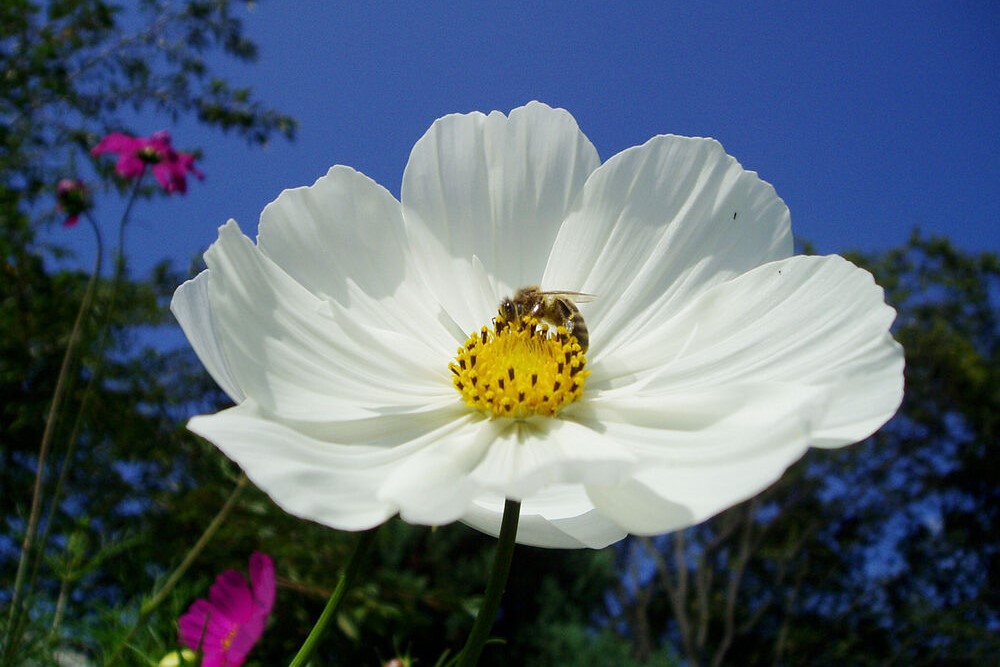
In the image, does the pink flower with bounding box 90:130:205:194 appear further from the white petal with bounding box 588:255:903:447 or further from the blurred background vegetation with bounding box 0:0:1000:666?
the white petal with bounding box 588:255:903:447

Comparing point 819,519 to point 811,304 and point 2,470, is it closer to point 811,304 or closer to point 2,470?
point 2,470

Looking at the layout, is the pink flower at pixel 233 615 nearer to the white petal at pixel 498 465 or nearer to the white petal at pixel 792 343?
the white petal at pixel 498 465

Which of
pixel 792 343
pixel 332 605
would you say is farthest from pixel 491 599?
pixel 792 343

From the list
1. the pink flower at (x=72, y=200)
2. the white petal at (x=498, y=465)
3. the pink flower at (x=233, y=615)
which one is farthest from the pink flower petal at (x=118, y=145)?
the white petal at (x=498, y=465)

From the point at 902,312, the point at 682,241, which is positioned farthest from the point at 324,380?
the point at 902,312

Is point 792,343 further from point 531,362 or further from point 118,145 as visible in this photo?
point 118,145

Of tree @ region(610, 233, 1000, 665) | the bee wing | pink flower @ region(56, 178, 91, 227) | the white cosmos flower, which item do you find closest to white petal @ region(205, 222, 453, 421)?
the white cosmos flower
